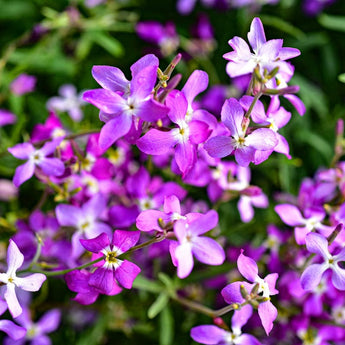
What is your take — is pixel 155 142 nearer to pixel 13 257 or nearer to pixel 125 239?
pixel 125 239

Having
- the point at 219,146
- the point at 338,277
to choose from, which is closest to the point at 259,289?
the point at 338,277

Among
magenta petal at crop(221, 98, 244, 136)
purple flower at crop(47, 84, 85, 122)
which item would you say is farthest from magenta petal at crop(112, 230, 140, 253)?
purple flower at crop(47, 84, 85, 122)

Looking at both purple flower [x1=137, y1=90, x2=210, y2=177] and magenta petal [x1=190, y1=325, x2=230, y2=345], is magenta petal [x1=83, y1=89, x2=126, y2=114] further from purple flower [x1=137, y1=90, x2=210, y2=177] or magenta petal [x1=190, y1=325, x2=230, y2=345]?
magenta petal [x1=190, y1=325, x2=230, y2=345]

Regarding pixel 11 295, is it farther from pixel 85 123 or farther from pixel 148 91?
pixel 85 123

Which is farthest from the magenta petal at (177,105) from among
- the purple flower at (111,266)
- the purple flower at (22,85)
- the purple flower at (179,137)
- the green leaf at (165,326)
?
the purple flower at (22,85)

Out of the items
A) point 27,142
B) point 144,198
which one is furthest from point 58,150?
point 144,198

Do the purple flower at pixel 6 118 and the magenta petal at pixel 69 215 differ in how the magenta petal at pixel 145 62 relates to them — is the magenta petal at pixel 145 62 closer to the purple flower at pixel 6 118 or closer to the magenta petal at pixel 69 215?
the magenta petal at pixel 69 215
